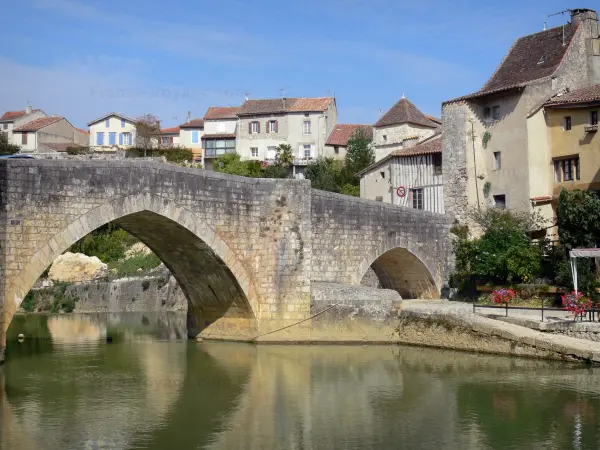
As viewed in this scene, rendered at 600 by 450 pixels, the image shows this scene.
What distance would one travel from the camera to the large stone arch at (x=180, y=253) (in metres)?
15.5

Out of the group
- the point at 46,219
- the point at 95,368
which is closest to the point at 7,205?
the point at 46,219

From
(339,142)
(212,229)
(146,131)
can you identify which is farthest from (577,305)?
(146,131)

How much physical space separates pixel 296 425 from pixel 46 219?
658cm

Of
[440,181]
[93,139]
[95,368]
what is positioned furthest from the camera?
[93,139]

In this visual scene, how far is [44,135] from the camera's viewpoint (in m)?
55.7

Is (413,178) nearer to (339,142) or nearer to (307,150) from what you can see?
(339,142)

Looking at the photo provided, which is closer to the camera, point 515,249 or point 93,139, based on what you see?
point 515,249

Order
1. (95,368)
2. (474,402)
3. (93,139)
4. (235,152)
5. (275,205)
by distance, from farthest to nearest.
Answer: (93,139), (235,152), (275,205), (95,368), (474,402)

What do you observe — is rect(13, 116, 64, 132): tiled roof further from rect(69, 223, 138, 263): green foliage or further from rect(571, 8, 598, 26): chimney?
rect(571, 8, 598, 26): chimney

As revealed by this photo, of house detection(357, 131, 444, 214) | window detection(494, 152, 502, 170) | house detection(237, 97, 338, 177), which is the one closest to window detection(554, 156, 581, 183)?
window detection(494, 152, 502, 170)

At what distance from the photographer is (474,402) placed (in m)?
13.6

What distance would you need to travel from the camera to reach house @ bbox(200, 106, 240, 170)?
52031 mm

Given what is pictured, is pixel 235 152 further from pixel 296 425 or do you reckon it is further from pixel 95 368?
pixel 296 425

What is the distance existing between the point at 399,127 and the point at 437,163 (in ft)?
40.1
